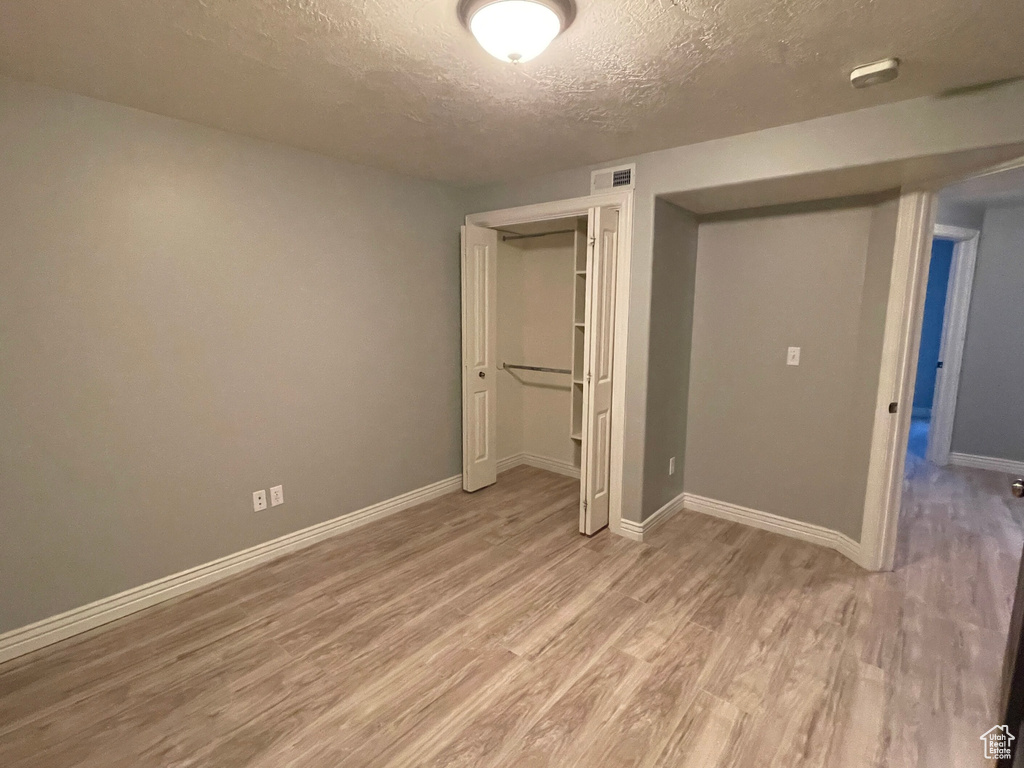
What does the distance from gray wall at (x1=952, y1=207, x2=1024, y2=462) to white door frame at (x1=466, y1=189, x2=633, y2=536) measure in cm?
354

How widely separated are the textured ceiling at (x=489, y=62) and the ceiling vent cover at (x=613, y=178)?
0.35 metres

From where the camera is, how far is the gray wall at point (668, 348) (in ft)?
9.71

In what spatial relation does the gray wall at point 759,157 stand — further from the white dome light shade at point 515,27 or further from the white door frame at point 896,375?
the white dome light shade at point 515,27

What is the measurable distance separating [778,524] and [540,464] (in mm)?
2006

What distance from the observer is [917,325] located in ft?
8.24

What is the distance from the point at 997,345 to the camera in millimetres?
4184

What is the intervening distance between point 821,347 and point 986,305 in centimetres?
256

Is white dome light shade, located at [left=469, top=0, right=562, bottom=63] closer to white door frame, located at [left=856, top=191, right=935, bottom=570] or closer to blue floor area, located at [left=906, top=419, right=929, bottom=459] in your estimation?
white door frame, located at [left=856, top=191, right=935, bottom=570]

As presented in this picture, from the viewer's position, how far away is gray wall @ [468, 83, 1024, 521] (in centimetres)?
191

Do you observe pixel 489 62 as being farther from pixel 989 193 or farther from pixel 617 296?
pixel 989 193

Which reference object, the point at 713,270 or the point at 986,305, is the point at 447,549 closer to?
the point at 713,270

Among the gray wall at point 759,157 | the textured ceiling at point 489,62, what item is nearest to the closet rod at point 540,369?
the gray wall at point 759,157

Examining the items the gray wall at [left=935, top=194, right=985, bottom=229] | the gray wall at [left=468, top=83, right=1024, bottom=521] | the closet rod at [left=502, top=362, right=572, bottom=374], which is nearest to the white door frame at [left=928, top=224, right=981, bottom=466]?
the gray wall at [left=935, top=194, right=985, bottom=229]

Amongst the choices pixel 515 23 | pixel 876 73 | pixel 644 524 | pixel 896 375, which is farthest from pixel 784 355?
pixel 515 23
